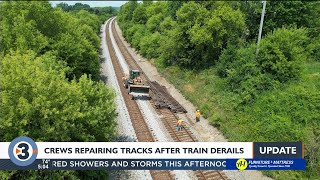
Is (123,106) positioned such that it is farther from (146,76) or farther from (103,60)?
(103,60)

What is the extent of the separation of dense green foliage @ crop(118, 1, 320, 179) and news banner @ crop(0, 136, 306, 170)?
4360 millimetres

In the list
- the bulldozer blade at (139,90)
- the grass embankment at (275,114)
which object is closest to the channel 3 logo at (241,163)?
the grass embankment at (275,114)

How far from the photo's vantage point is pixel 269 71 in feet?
83.5

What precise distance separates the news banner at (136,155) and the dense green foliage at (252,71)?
14.3 feet

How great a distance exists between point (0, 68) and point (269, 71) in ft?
71.6

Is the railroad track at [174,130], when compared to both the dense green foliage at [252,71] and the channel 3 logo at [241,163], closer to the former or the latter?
the dense green foliage at [252,71]

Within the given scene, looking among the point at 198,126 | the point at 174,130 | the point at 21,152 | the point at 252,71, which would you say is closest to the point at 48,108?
the point at 21,152

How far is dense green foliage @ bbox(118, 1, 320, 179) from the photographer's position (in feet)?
67.5

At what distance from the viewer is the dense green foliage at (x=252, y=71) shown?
20.6 m

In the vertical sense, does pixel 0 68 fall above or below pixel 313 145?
above

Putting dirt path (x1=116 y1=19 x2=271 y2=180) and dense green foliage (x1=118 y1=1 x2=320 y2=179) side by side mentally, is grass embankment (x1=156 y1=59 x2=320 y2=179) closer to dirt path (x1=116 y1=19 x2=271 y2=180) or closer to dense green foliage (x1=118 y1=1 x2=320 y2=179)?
dense green foliage (x1=118 y1=1 x2=320 y2=179)

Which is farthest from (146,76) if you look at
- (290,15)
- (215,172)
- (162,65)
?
(215,172)

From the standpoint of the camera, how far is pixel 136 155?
13.5 m

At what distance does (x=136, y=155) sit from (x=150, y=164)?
845 millimetres
